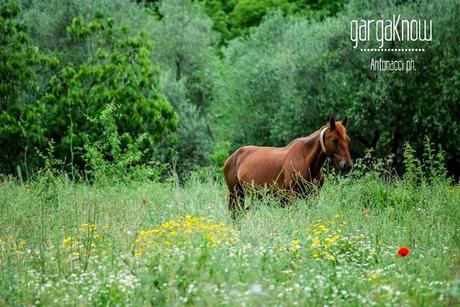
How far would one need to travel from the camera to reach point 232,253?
702cm

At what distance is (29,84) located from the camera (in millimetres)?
28906

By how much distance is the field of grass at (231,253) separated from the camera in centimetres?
562

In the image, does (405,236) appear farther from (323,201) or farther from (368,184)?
(368,184)

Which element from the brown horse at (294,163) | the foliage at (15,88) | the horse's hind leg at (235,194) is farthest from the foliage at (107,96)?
the brown horse at (294,163)

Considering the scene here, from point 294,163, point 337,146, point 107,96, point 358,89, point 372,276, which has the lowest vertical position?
point 358,89

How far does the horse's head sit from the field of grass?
485 mm

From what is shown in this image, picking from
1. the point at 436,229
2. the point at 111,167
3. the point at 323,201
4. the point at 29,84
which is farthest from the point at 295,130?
the point at 436,229

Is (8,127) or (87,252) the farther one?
(8,127)

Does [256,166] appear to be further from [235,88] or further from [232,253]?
[235,88]

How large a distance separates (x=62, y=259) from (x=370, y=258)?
309 cm

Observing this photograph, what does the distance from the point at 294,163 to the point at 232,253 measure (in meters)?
5.20

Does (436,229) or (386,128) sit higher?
(436,229)

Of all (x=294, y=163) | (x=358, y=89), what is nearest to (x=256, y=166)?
(x=294, y=163)

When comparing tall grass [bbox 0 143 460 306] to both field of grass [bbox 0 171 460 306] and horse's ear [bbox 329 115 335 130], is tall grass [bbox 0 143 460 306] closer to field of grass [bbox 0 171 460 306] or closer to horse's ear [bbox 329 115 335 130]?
field of grass [bbox 0 171 460 306]
